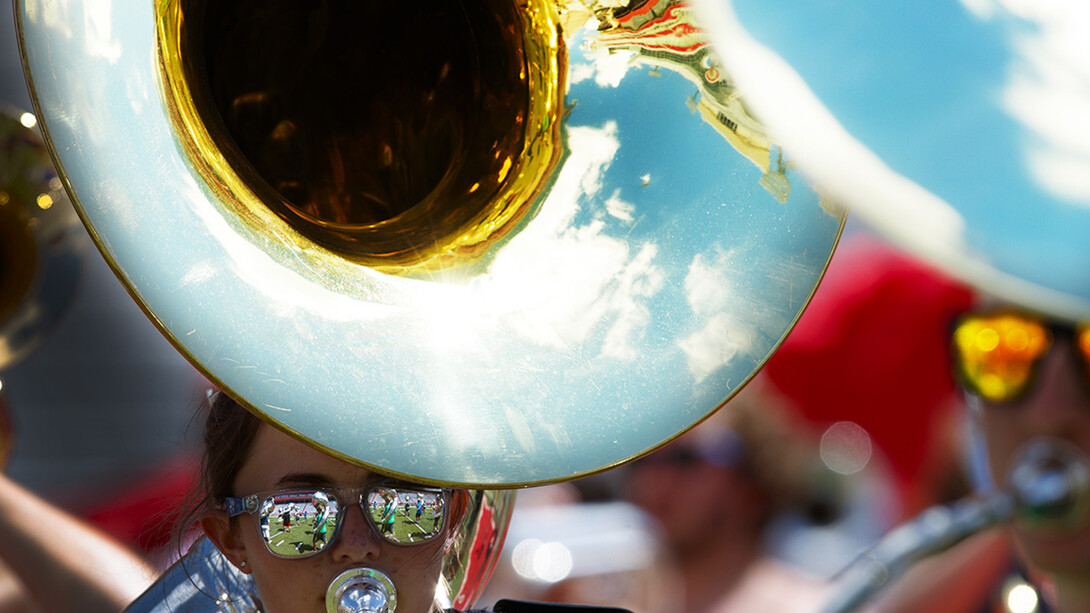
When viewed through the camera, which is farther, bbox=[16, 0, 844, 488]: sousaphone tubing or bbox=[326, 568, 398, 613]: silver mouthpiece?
bbox=[326, 568, 398, 613]: silver mouthpiece

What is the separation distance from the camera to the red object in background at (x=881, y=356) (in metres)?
2.92

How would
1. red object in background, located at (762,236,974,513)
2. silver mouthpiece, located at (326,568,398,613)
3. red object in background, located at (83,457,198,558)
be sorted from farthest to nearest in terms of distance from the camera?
red object in background, located at (762,236,974,513) → red object in background, located at (83,457,198,558) → silver mouthpiece, located at (326,568,398,613)

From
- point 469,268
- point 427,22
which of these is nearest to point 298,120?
point 427,22

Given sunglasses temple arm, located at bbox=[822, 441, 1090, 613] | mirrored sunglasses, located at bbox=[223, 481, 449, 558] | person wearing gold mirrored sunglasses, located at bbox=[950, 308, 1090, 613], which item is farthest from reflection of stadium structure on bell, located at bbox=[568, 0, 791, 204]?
sunglasses temple arm, located at bbox=[822, 441, 1090, 613]

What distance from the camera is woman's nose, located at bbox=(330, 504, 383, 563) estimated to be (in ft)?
4.48

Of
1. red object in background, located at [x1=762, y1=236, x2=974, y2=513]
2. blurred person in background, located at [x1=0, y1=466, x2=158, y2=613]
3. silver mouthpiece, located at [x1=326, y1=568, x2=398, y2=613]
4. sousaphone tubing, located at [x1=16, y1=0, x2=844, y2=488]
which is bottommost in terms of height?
red object in background, located at [x1=762, y1=236, x2=974, y2=513]

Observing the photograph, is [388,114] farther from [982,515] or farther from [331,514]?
[982,515]

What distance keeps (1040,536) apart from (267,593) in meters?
1.54

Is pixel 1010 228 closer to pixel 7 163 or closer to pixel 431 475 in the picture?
pixel 431 475

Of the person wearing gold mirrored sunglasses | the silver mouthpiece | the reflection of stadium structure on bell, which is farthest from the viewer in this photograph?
the person wearing gold mirrored sunglasses

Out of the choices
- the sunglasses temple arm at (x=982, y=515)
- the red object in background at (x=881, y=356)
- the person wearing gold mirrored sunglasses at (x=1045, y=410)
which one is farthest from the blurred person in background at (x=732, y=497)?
the person wearing gold mirrored sunglasses at (x=1045, y=410)

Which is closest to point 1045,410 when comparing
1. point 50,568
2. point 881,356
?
point 881,356

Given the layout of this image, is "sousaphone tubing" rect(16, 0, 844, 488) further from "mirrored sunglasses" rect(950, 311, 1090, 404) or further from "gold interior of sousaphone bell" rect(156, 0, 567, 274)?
"mirrored sunglasses" rect(950, 311, 1090, 404)

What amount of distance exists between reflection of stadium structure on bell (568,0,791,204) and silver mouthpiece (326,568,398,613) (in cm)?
65
